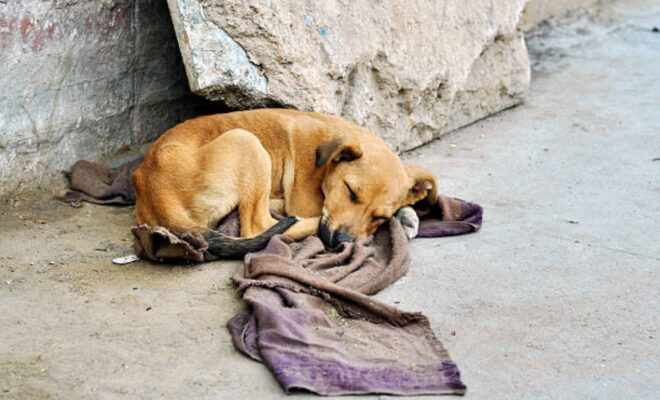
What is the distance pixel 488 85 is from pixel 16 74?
15.3ft

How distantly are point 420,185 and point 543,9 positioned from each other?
617 centimetres

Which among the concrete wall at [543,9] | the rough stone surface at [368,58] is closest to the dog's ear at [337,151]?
the rough stone surface at [368,58]

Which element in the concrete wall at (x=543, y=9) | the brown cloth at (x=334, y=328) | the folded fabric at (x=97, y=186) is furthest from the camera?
the concrete wall at (x=543, y=9)

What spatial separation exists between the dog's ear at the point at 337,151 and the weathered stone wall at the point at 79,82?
1723 millimetres

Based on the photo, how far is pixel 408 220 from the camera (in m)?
7.05

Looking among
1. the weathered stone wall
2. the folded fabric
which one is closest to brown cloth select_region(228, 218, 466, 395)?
the folded fabric

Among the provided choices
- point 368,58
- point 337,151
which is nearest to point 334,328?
point 337,151

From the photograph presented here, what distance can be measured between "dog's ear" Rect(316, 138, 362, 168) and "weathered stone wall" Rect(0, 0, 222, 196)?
67.9 inches

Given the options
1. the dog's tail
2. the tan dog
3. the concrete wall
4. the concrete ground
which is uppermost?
the concrete wall

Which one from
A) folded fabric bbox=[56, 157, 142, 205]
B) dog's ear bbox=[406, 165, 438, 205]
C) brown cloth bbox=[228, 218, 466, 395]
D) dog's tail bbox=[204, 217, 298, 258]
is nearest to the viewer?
brown cloth bbox=[228, 218, 466, 395]

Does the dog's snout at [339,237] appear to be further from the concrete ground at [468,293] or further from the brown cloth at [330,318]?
the concrete ground at [468,293]

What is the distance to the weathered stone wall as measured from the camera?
7.07 meters

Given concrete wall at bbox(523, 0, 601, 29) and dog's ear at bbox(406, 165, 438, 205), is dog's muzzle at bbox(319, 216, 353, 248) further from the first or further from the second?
concrete wall at bbox(523, 0, 601, 29)

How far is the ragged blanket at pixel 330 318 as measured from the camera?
498 centimetres
